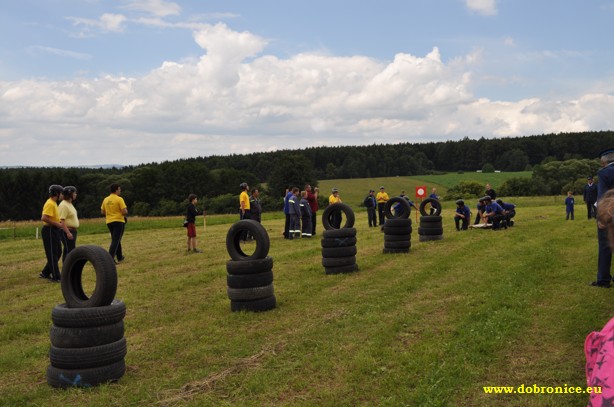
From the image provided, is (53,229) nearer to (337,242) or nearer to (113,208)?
(113,208)

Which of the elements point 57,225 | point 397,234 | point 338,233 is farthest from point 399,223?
point 57,225

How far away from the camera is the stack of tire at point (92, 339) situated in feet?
18.8

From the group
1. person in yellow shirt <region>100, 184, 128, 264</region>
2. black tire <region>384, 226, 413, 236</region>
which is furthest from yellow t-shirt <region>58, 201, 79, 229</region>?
black tire <region>384, 226, 413, 236</region>

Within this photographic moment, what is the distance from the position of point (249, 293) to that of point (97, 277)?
3088mm

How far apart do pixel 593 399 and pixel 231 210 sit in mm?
71257

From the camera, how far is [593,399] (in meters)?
2.82

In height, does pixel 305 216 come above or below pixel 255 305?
above

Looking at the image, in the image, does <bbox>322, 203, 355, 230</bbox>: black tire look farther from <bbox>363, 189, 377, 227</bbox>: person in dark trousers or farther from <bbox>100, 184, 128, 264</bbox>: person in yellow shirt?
<bbox>363, 189, 377, 227</bbox>: person in dark trousers

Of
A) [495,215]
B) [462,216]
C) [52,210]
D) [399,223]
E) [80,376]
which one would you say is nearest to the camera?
[80,376]

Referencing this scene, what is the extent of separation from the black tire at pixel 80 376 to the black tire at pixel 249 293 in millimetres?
3059

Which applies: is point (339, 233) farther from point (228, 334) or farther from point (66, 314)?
point (66, 314)

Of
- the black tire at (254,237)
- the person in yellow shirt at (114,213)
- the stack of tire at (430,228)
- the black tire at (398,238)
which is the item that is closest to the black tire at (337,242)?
the black tire at (254,237)

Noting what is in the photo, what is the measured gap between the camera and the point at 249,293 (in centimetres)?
867

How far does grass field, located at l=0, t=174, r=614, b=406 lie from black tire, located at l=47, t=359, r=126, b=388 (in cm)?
13
